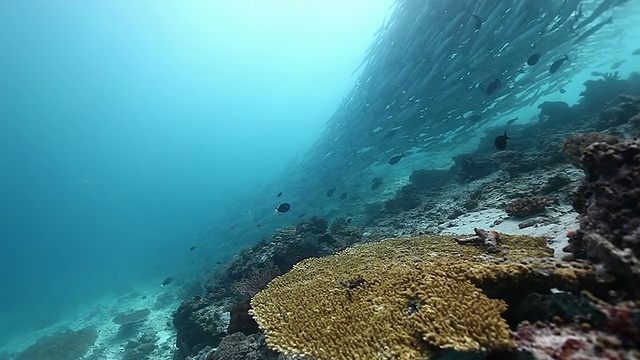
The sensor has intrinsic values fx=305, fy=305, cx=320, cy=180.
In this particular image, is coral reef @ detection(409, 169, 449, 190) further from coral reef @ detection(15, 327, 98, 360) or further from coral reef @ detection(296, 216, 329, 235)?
coral reef @ detection(15, 327, 98, 360)

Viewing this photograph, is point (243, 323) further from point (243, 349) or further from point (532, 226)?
point (532, 226)

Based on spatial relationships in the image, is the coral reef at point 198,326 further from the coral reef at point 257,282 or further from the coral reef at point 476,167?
the coral reef at point 476,167

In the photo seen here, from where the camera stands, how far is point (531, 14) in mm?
18031

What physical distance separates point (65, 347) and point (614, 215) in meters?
36.3

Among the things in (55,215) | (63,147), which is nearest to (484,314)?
(63,147)

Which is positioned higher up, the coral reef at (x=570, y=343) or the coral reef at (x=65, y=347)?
the coral reef at (x=65, y=347)

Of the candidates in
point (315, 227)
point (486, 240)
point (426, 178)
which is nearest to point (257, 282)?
point (315, 227)

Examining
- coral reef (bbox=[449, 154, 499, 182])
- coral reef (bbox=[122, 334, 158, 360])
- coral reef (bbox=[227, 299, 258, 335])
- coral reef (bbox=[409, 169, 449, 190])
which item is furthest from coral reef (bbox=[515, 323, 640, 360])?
coral reef (bbox=[409, 169, 449, 190])

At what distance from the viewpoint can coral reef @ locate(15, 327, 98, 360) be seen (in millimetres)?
24781

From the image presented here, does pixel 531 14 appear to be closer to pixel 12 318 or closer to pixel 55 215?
pixel 12 318

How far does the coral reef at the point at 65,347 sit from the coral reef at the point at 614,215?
32.4 m

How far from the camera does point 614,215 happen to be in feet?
11.1

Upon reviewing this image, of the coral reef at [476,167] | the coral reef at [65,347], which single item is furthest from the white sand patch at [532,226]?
the coral reef at [65,347]

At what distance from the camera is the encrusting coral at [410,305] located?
10.0ft
